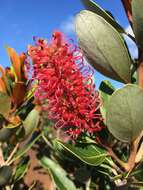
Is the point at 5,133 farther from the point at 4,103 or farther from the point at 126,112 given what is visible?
the point at 126,112

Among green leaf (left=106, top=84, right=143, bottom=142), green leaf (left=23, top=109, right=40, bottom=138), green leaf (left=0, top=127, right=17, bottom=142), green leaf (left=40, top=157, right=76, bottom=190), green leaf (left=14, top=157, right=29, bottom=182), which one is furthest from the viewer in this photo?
green leaf (left=14, top=157, right=29, bottom=182)

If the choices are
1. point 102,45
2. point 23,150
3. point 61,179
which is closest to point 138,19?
point 102,45

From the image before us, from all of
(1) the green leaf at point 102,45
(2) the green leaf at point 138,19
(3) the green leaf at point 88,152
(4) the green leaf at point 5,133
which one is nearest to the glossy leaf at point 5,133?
(4) the green leaf at point 5,133

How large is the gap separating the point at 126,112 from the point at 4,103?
1066mm

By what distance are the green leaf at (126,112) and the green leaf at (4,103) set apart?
964 millimetres

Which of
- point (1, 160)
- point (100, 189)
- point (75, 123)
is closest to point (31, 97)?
point (1, 160)

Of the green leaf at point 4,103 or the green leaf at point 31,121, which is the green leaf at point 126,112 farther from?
the green leaf at point 31,121

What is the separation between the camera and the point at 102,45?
5.19 feet

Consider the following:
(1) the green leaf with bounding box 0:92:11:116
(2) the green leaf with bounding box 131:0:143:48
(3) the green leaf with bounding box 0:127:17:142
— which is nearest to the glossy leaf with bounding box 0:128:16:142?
(3) the green leaf with bounding box 0:127:17:142

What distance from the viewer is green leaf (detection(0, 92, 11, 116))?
7.93 feet

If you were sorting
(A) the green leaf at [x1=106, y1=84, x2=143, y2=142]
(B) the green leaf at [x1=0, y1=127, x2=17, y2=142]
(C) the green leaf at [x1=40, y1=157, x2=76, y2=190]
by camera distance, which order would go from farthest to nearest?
(B) the green leaf at [x1=0, y1=127, x2=17, y2=142] → (C) the green leaf at [x1=40, y1=157, x2=76, y2=190] → (A) the green leaf at [x1=106, y1=84, x2=143, y2=142]

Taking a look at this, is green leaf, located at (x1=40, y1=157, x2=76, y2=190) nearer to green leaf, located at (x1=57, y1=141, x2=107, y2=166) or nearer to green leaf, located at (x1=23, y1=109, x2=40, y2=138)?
green leaf, located at (x1=23, y1=109, x2=40, y2=138)

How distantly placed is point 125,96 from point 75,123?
27 centimetres

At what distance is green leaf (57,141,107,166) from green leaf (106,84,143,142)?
17 cm
